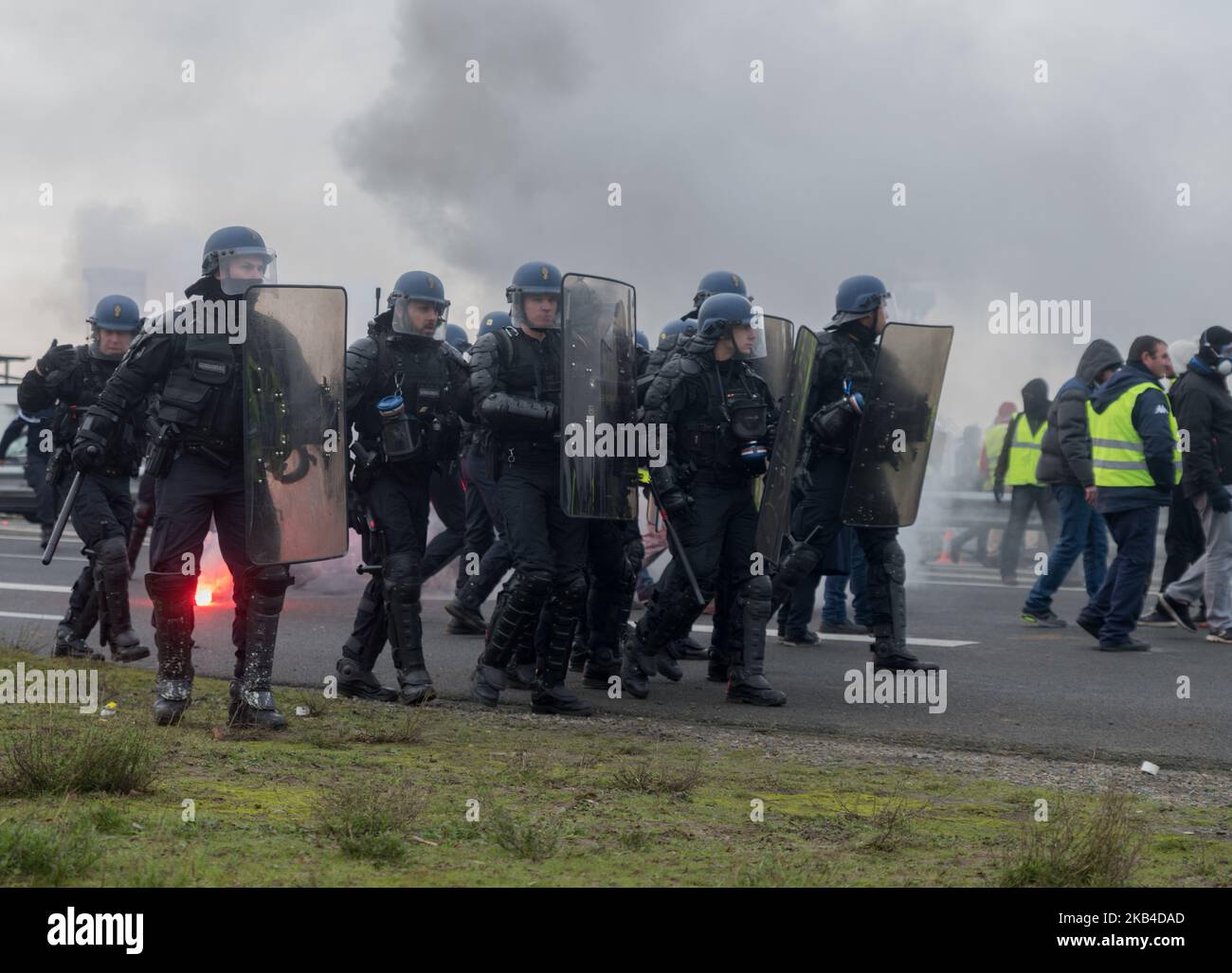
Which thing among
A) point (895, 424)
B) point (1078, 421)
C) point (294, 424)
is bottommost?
point (294, 424)

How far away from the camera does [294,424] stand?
6.29 m

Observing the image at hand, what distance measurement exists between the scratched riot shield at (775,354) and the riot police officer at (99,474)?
3.29m

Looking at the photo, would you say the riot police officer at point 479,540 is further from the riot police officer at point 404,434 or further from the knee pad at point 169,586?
the knee pad at point 169,586

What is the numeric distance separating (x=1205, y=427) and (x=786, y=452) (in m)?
3.98

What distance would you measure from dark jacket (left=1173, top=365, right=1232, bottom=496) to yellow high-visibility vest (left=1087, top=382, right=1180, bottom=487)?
0.21 m

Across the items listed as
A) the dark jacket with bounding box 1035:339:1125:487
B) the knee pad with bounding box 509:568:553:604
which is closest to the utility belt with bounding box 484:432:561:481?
the knee pad with bounding box 509:568:553:604

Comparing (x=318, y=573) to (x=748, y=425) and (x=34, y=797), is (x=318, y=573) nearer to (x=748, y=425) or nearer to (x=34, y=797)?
(x=748, y=425)

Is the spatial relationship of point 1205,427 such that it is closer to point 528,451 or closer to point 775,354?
point 775,354

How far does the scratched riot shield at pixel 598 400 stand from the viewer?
22.5 feet

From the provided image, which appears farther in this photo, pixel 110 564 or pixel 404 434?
pixel 110 564

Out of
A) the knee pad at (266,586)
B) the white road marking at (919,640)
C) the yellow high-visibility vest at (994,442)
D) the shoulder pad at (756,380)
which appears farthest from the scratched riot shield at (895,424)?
the yellow high-visibility vest at (994,442)

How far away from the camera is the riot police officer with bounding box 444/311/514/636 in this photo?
9.31m

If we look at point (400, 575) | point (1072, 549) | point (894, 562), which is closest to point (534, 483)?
point (400, 575)
